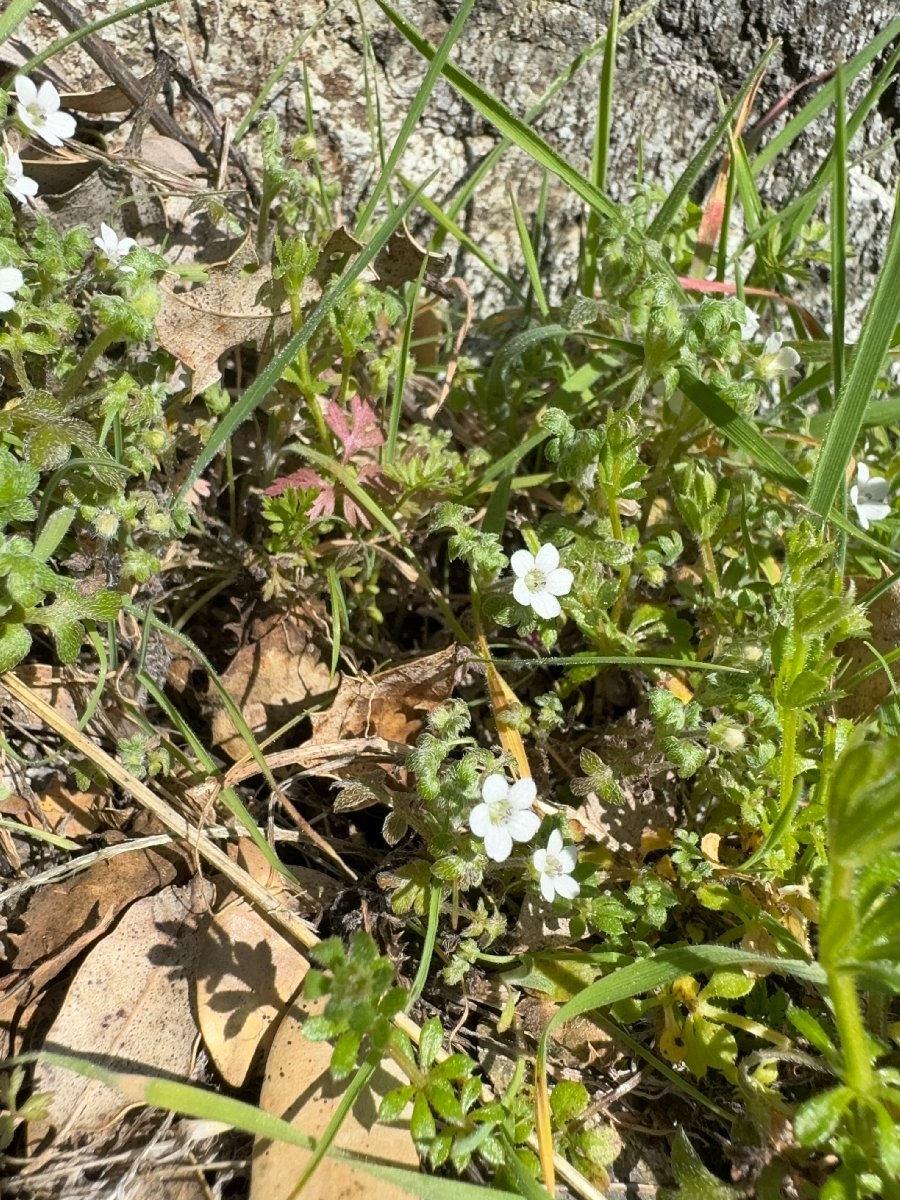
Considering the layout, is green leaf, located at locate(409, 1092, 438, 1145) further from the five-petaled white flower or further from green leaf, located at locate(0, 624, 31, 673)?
the five-petaled white flower

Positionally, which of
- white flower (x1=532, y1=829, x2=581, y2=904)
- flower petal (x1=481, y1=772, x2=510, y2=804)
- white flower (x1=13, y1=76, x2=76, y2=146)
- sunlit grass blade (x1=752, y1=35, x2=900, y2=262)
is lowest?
white flower (x1=532, y1=829, x2=581, y2=904)

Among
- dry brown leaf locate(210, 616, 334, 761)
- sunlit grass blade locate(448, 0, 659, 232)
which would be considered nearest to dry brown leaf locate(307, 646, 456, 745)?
dry brown leaf locate(210, 616, 334, 761)

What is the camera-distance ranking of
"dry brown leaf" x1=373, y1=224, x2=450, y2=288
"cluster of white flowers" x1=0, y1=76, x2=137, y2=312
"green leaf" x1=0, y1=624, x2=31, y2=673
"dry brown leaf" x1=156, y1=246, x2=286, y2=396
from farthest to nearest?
"dry brown leaf" x1=373, y1=224, x2=450, y2=288 < "dry brown leaf" x1=156, y1=246, x2=286, y2=396 < "cluster of white flowers" x1=0, y1=76, x2=137, y2=312 < "green leaf" x1=0, y1=624, x2=31, y2=673

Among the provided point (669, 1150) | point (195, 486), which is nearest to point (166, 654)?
point (195, 486)

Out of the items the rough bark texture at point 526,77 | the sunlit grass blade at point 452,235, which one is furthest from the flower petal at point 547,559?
the rough bark texture at point 526,77

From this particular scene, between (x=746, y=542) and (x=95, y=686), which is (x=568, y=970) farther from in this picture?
(x=95, y=686)

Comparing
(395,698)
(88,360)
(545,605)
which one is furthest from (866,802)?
(88,360)

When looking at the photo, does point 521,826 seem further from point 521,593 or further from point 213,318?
point 213,318
